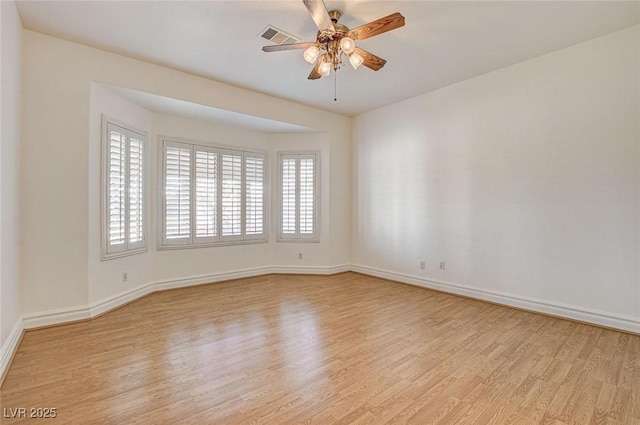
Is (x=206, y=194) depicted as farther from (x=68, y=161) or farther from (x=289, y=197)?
(x=68, y=161)

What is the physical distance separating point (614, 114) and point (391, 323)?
322 cm

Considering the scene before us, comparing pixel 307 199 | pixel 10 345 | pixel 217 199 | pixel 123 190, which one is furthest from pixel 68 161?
pixel 307 199

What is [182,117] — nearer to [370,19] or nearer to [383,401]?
[370,19]

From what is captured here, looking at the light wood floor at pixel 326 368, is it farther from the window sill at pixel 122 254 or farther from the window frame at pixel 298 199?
the window frame at pixel 298 199

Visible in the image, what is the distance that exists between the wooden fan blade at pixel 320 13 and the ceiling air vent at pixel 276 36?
73cm

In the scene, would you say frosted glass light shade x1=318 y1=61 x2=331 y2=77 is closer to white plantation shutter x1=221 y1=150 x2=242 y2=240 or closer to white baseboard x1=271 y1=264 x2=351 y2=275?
white plantation shutter x1=221 y1=150 x2=242 y2=240

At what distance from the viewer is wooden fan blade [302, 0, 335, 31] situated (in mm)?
2277

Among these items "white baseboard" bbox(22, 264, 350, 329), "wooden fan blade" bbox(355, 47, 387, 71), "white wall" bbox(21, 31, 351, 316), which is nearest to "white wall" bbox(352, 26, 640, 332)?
"white baseboard" bbox(22, 264, 350, 329)

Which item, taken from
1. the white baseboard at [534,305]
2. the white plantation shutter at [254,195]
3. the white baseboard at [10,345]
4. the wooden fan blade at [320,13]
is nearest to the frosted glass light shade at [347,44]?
the wooden fan blade at [320,13]

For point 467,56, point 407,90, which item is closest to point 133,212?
point 407,90

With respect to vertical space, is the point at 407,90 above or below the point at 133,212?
above

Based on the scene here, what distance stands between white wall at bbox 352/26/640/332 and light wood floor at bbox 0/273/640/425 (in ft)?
1.46

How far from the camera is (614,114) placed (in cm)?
313

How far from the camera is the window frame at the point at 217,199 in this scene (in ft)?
15.1
